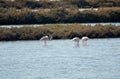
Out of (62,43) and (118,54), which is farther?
(62,43)

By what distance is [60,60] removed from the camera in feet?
110

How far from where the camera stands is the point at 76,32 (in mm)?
42344

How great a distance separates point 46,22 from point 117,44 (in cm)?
1254

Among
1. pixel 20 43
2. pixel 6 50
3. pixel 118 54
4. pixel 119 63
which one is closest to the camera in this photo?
pixel 119 63

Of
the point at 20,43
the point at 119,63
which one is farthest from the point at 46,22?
the point at 119,63

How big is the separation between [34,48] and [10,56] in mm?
2910

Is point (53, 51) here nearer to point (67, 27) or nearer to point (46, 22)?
point (67, 27)

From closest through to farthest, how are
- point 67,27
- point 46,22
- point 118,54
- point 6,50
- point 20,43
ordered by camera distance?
point 118,54 → point 6,50 → point 20,43 → point 67,27 → point 46,22

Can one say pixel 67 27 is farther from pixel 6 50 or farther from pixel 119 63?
pixel 119 63

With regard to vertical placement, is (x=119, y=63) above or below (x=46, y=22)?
above

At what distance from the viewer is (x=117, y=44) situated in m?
38.5

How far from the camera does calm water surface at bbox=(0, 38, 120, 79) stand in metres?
29.6

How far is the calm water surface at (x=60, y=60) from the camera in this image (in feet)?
97.0

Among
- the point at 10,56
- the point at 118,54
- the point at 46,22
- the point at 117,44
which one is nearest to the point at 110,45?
the point at 117,44
